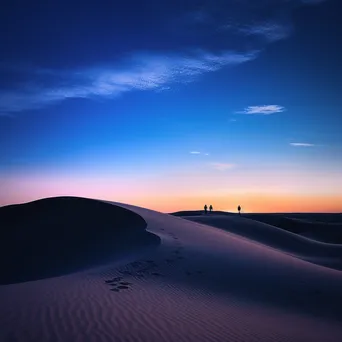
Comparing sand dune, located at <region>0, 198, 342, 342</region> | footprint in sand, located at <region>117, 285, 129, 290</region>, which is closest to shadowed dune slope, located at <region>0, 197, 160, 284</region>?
sand dune, located at <region>0, 198, 342, 342</region>

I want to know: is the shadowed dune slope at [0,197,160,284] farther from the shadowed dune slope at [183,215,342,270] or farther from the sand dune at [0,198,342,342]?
the shadowed dune slope at [183,215,342,270]

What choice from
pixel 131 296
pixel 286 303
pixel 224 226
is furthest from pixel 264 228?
pixel 131 296

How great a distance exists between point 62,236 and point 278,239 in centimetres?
1831

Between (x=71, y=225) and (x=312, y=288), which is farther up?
(x=71, y=225)

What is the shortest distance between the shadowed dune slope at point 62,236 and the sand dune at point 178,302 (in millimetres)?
2551

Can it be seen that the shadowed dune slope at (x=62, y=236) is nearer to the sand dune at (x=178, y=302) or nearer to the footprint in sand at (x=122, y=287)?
the sand dune at (x=178, y=302)

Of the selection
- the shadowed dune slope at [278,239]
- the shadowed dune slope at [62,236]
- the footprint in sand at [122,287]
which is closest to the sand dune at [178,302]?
the footprint in sand at [122,287]

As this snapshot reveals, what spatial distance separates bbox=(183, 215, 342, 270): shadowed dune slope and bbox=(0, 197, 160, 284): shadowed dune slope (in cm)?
→ 1231

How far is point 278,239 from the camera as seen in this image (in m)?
29.5

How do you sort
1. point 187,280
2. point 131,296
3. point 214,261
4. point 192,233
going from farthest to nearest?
point 192,233, point 214,261, point 187,280, point 131,296

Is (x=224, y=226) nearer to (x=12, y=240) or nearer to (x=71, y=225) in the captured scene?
(x=71, y=225)

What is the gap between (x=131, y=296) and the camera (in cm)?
850

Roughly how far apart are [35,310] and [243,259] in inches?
373

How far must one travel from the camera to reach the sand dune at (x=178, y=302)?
6.38 metres
